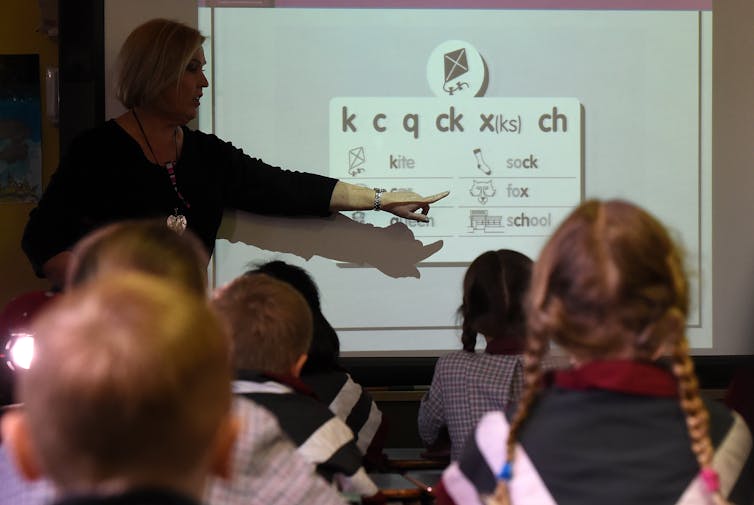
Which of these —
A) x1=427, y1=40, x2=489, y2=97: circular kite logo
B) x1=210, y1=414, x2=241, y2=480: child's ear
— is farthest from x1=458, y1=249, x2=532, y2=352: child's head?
x1=210, y1=414, x2=241, y2=480: child's ear

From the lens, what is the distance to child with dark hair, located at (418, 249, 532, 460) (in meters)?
2.27

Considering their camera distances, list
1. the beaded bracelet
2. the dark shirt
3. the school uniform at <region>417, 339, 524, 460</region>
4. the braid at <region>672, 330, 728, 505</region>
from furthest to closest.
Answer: the beaded bracelet → the dark shirt → the school uniform at <region>417, 339, 524, 460</region> → the braid at <region>672, 330, 728, 505</region>

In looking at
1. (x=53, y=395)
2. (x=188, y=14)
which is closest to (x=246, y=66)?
(x=188, y=14)

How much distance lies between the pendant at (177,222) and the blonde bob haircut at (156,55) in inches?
12.6

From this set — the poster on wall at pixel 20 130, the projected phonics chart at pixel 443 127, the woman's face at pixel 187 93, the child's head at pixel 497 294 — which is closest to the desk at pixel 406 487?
the child's head at pixel 497 294

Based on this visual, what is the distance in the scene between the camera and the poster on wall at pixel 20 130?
412cm

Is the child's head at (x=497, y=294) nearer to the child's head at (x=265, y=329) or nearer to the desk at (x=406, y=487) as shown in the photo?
the desk at (x=406, y=487)

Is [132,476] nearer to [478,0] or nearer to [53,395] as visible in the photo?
[53,395]

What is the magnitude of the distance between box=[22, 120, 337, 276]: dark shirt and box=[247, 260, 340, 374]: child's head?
0.36 metres

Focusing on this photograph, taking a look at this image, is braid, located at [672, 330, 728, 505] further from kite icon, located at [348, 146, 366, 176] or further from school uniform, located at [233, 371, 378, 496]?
kite icon, located at [348, 146, 366, 176]

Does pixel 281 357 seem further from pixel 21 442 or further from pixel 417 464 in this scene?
pixel 21 442

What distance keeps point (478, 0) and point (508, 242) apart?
0.75 meters

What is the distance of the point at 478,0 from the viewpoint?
3.19 m

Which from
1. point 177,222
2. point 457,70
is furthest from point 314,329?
point 457,70
